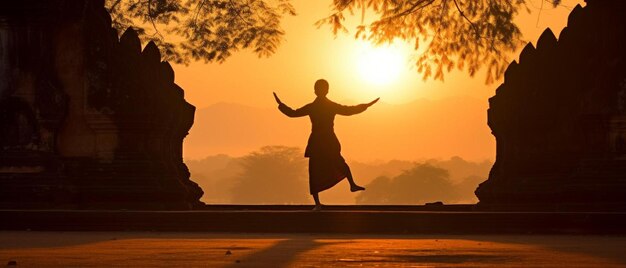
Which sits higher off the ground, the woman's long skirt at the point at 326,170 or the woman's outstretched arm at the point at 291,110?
the woman's outstretched arm at the point at 291,110

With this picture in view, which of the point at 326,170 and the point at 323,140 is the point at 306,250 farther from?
the point at 326,170

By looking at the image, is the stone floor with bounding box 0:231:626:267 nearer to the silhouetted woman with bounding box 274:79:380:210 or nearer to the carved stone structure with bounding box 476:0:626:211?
the silhouetted woman with bounding box 274:79:380:210

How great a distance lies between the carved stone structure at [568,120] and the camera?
20.3 m

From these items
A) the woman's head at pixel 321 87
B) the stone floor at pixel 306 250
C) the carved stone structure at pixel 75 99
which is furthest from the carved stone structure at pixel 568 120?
the carved stone structure at pixel 75 99

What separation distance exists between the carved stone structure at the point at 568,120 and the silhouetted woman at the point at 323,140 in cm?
316

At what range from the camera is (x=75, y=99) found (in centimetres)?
2084

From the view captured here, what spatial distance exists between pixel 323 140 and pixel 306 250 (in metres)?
6.73

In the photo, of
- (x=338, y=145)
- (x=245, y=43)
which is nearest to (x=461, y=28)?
(x=245, y=43)

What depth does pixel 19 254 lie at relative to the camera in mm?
11648

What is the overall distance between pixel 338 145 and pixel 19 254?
8116 millimetres

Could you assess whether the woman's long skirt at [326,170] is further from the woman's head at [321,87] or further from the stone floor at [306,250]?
the stone floor at [306,250]

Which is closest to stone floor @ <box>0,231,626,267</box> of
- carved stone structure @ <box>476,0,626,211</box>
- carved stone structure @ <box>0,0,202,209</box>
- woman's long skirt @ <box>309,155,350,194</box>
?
woman's long skirt @ <box>309,155,350,194</box>

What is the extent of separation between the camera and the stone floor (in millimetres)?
10680

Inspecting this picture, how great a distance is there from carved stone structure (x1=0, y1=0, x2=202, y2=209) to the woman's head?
2.70 m
